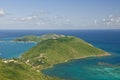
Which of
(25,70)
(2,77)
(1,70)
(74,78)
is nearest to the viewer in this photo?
(2,77)

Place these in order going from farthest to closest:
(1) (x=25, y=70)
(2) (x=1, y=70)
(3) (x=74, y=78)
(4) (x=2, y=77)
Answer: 1. (3) (x=74, y=78)
2. (1) (x=25, y=70)
3. (2) (x=1, y=70)
4. (4) (x=2, y=77)

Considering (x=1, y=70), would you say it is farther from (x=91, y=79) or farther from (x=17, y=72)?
(x=91, y=79)

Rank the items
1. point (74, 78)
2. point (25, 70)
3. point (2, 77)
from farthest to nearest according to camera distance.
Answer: point (74, 78)
point (25, 70)
point (2, 77)

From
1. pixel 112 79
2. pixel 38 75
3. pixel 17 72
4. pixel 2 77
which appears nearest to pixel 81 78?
pixel 112 79

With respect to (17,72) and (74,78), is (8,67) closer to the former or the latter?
(17,72)

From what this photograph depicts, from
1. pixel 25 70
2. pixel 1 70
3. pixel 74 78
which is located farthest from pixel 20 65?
pixel 74 78

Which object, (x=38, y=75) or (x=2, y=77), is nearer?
(x=2, y=77)
